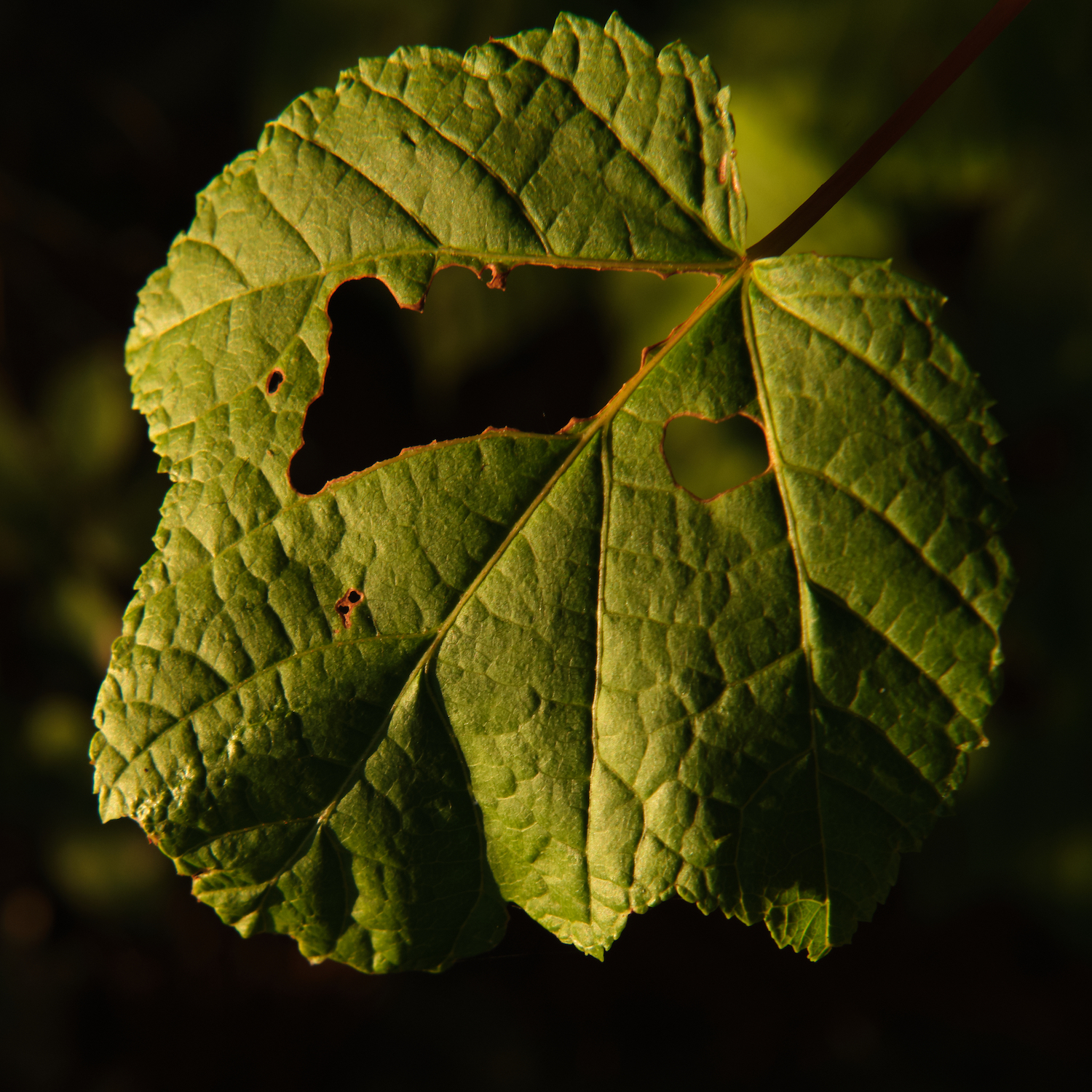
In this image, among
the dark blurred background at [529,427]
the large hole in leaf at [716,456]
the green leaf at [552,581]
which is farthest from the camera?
the dark blurred background at [529,427]

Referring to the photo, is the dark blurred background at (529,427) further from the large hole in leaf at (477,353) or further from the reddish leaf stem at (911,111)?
the reddish leaf stem at (911,111)

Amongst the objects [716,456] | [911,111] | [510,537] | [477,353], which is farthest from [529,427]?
[911,111]

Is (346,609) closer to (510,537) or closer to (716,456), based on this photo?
(510,537)

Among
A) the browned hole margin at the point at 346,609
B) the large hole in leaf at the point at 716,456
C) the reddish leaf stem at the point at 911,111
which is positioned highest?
the reddish leaf stem at the point at 911,111

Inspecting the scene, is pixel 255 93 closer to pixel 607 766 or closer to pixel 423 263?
pixel 423 263

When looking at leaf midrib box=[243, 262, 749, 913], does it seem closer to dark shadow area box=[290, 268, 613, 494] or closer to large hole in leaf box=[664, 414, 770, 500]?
large hole in leaf box=[664, 414, 770, 500]

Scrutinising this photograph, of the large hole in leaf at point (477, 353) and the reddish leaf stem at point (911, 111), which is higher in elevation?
the reddish leaf stem at point (911, 111)

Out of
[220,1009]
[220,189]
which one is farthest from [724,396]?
[220,1009]

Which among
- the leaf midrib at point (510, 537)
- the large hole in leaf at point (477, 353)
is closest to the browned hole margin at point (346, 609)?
the leaf midrib at point (510, 537)
